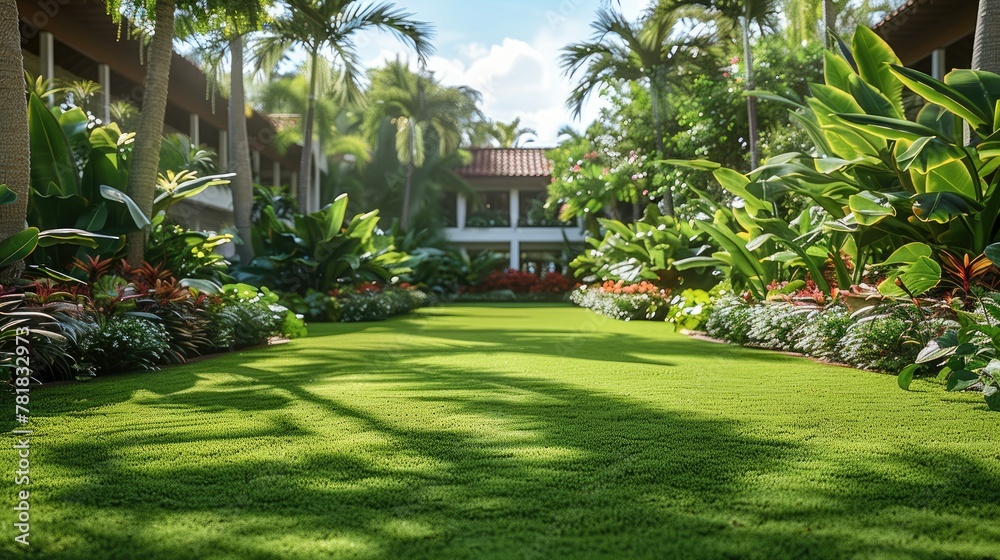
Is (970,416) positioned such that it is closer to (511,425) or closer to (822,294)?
(511,425)

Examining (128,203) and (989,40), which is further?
(128,203)

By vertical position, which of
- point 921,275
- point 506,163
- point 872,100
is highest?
point 506,163

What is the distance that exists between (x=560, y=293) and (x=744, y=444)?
2552cm

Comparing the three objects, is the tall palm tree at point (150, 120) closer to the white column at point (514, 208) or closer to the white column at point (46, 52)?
the white column at point (46, 52)

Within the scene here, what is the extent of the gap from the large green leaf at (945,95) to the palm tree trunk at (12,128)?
7.07 meters

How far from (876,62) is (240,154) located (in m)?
10.9

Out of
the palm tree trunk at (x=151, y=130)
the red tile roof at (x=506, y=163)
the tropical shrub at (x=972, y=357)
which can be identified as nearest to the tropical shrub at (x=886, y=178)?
the tropical shrub at (x=972, y=357)

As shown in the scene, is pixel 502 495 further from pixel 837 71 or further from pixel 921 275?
pixel 837 71

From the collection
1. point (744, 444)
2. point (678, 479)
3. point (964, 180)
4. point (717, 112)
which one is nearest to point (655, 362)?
point (964, 180)

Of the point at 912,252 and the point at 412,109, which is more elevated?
the point at 412,109

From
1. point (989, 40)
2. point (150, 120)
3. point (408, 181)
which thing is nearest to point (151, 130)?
point (150, 120)

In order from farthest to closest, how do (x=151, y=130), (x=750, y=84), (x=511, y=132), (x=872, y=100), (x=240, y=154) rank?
(x=511, y=132) → (x=240, y=154) → (x=750, y=84) → (x=151, y=130) → (x=872, y=100)

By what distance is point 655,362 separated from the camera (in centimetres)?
745

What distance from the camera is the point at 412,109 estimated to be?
30.2 meters
